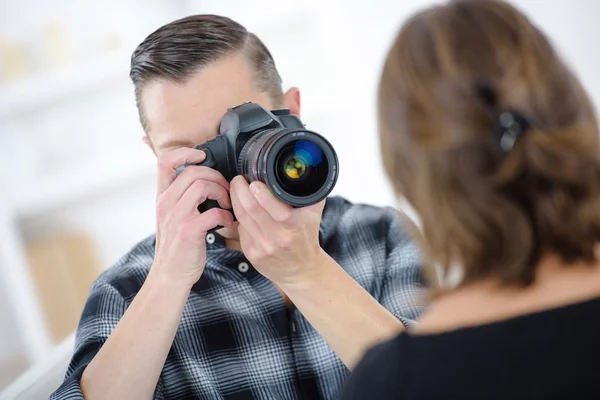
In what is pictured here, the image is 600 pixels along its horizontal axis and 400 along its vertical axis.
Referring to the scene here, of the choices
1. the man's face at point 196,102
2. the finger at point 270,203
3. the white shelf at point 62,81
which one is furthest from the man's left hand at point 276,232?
the white shelf at point 62,81

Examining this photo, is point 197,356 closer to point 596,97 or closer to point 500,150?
point 500,150

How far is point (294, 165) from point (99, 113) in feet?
6.36

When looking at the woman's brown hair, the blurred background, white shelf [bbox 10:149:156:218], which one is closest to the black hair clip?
the woman's brown hair

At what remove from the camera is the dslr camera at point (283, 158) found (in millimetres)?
817

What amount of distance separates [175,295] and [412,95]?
0.47 m

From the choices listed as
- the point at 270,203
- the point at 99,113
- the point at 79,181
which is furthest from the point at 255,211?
the point at 99,113

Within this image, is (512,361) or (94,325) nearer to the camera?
(512,361)

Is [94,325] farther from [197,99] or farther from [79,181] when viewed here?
[79,181]

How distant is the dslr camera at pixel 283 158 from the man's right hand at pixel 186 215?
0.02m

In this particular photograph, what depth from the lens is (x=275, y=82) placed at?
1176 mm

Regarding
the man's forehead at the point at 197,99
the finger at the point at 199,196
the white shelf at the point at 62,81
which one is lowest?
the finger at the point at 199,196

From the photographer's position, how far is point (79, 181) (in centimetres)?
249

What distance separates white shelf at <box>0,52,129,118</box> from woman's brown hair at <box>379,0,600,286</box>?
2.03 metres

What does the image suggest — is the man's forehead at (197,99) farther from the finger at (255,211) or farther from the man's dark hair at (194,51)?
the finger at (255,211)
